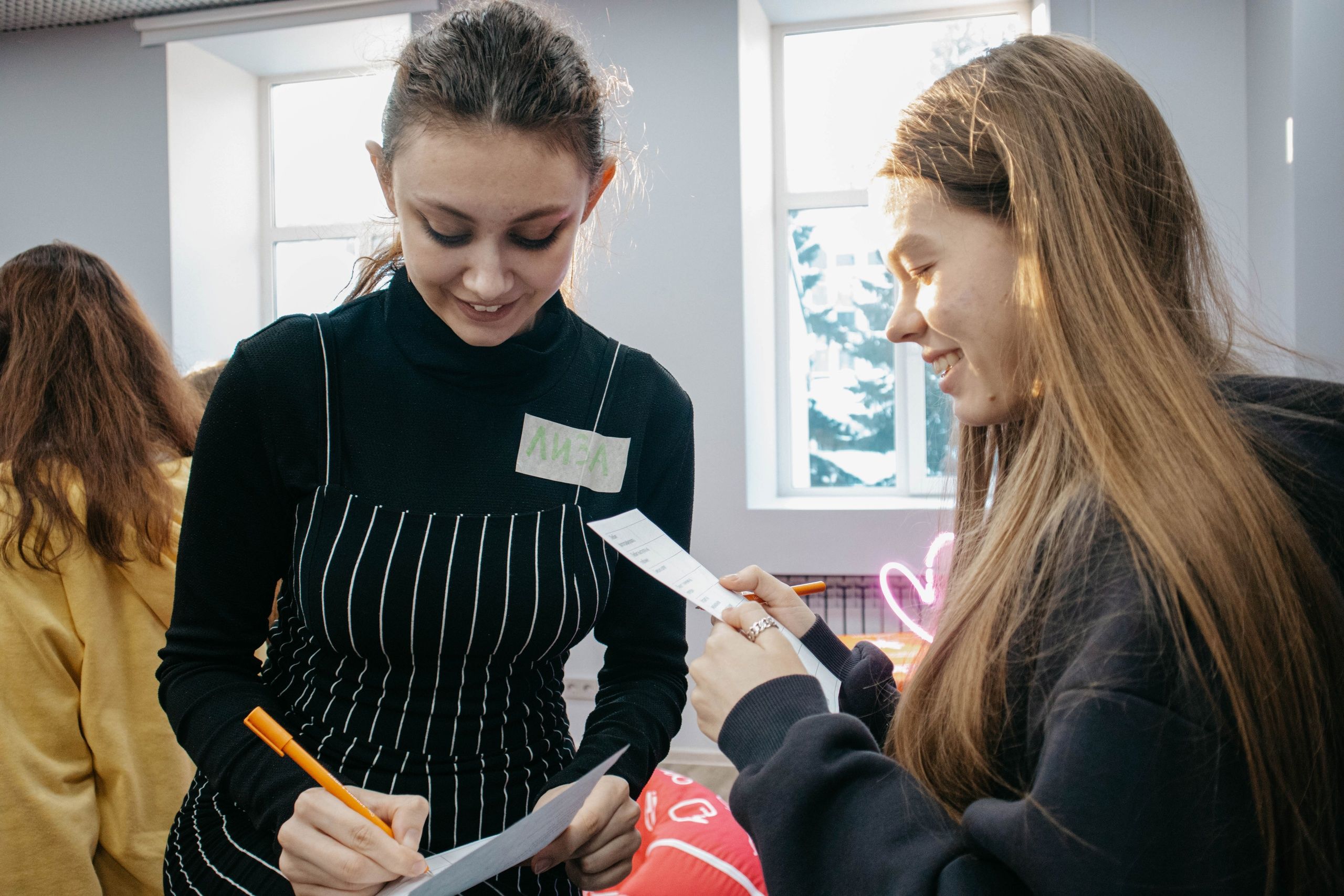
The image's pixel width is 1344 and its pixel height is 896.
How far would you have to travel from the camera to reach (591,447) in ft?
3.53

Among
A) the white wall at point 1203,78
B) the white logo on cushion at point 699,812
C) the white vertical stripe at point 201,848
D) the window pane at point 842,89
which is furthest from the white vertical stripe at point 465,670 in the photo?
the window pane at point 842,89

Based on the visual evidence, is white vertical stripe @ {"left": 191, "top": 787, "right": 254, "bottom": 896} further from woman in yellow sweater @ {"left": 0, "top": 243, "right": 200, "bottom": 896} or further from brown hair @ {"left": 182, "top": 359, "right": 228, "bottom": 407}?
brown hair @ {"left": 182, "top": 359, "right": 228, "bottom": 407}

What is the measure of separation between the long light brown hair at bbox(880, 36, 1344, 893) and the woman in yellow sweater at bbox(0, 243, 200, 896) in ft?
4.13

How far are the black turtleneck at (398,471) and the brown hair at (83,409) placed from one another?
0.66 metres

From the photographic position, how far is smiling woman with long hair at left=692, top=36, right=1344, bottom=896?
60 cm

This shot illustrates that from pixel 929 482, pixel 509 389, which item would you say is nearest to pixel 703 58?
pixel 929 482

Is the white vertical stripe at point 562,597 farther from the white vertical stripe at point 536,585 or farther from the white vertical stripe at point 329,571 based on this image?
the white vertical stripe at point 329,571

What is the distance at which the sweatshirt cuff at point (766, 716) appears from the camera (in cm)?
79

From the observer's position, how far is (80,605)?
4.92 feet

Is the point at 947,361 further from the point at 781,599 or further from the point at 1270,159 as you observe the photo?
the point at 1270,159

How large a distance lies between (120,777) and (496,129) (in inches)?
48.3

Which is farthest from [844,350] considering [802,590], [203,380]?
[802,590]

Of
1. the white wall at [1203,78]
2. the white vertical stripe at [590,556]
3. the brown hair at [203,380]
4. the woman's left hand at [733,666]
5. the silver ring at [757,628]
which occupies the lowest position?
the woman's left hand at [733,666]

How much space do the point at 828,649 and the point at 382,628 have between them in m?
0.54
